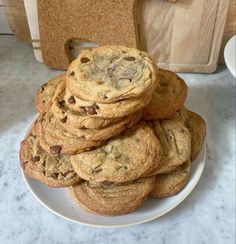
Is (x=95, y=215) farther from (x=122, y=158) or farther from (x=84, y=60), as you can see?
(x=84, y=60)

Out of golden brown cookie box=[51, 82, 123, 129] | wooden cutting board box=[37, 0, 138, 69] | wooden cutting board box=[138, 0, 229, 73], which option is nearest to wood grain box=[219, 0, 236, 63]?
wooden cutting board box=[138, 0, 229, 73]

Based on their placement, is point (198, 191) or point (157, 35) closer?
point (198, 191)

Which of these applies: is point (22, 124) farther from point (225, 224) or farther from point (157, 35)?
point (225, 224)

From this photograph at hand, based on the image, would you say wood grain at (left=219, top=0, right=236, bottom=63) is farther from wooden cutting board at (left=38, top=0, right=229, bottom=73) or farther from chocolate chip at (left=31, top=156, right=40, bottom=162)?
chocolate chip at (left=31, top=156, right=40, bottom=162)

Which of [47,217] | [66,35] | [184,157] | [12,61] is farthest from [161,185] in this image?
[12,61]

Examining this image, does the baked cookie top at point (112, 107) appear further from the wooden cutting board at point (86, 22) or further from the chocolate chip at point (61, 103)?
the wooden cutting board at point (86, 22)

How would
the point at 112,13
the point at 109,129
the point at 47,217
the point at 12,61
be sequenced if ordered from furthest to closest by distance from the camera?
the point at 12,61 < the point at 112,13 < the point at 47,217 < the point at 109,129

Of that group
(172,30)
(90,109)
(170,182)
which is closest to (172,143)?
(170,182)
